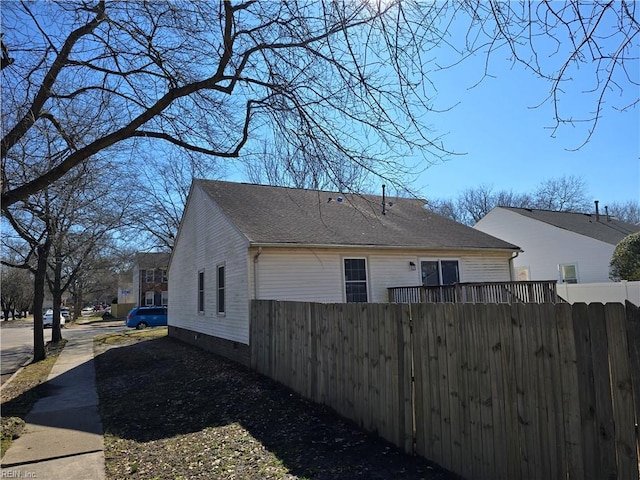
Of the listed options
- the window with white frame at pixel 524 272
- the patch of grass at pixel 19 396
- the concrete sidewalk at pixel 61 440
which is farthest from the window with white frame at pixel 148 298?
the concrete sidewalk at pixel 61 440

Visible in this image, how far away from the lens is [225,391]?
28.4ft

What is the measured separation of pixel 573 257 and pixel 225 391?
22.6m


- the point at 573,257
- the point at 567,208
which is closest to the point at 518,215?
the point at 573,257

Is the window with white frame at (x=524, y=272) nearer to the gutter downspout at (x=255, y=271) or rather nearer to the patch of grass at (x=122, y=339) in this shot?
the gutter downspout at (x=255, y=271)

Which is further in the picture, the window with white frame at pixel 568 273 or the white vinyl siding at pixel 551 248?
the window with white frame at pixel 568 273

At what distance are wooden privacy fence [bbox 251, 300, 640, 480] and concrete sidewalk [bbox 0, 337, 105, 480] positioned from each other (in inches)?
135

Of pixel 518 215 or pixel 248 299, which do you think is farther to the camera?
pixel 518 215

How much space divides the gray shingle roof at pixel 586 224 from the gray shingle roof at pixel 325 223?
1150 centimetres

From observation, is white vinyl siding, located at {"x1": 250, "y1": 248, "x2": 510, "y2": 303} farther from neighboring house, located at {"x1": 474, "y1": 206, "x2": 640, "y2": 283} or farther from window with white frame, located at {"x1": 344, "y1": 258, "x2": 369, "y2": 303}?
neighboring house, located at {"x1": 474, "y1": 206, "x2": 640, "y2": 283}

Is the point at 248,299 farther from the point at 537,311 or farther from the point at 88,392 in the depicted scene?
the point at 537,311

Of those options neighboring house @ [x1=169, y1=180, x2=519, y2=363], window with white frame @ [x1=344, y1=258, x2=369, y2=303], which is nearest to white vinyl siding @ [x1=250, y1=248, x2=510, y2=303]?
neighboring house @ [x1=169, y1=180, x2=519, y2=363]

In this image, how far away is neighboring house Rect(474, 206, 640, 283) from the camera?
931 inches

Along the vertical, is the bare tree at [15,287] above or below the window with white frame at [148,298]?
above

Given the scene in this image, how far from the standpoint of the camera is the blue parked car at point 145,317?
99.6ft
